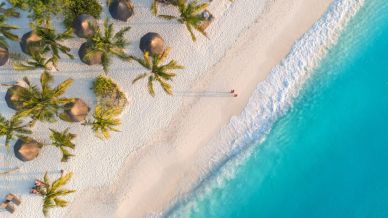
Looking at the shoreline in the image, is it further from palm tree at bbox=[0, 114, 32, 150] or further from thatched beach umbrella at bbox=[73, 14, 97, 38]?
thatched beach umbrella at bbox=[73, 14, 97, 38]

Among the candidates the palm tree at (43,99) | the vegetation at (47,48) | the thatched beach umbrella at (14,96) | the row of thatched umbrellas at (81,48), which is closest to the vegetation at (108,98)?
the row of thatched umbrellas at (81,48)

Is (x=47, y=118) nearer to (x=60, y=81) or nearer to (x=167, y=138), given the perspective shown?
(x=60, y=81)

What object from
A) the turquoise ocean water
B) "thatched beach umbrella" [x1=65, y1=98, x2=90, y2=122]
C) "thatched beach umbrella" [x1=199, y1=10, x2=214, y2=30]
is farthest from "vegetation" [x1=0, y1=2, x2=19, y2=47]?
the turquoise ocean water

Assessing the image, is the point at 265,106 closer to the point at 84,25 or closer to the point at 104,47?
the point at 104,47

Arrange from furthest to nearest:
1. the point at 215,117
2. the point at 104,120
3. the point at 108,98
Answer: the point at 215,117 < the point at 108,98 < the point at 104,120

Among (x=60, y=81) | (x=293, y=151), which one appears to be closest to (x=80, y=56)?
(x=60, y=81)

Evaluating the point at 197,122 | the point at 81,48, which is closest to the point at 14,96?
the point at 81,48
